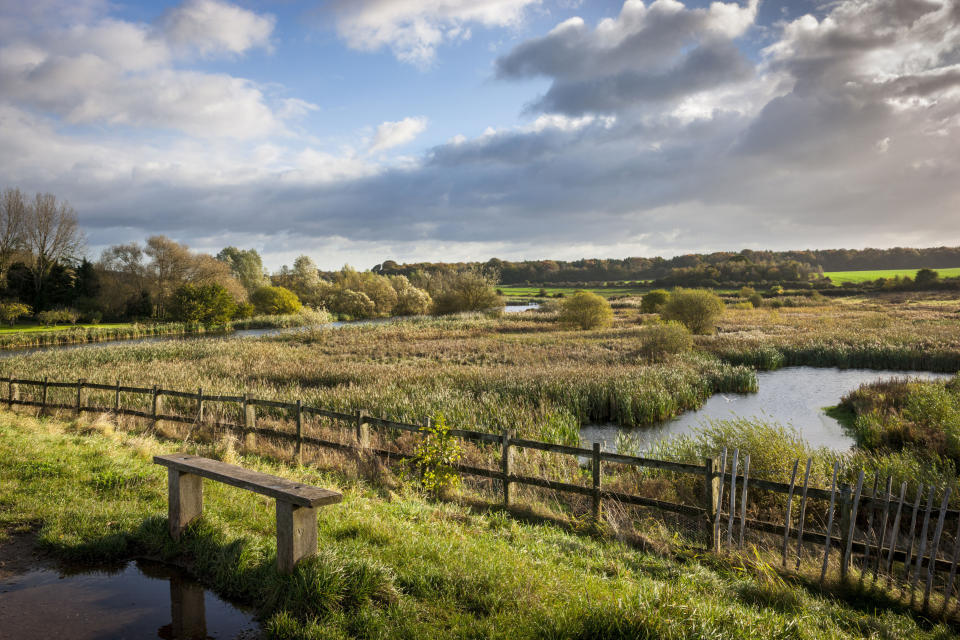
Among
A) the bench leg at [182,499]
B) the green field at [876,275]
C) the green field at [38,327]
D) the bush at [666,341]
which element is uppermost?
the green field at [876,275]

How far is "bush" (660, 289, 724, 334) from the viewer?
35.5m

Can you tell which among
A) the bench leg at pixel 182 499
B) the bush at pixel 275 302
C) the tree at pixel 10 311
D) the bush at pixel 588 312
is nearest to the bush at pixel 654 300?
the bush at pixel 588 312

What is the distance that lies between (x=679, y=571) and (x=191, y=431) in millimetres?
10625

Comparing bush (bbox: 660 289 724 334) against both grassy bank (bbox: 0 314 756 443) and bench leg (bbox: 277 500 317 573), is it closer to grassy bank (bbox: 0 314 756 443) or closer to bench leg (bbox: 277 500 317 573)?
grassy bank (bbox: 0 314 756 443)

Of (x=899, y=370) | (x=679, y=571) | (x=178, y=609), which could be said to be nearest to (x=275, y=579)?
(x=178, y=609)

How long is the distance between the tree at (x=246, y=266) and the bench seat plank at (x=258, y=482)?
68.8 metres

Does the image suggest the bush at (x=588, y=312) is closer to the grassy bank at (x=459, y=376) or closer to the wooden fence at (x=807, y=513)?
the grassy bank at (x=459, y=376)

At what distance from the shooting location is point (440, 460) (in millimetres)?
7953

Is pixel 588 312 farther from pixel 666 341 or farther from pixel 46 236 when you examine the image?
pixel 46 236

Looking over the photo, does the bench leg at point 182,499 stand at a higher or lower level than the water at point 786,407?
higher

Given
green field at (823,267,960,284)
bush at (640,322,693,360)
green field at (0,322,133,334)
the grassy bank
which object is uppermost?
green field at (823,267,960,284)

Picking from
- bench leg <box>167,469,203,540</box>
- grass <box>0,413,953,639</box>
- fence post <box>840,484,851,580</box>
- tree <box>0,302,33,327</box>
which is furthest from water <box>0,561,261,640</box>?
tree <box>0,302,33,327</box>

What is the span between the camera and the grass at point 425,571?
3.71 meters

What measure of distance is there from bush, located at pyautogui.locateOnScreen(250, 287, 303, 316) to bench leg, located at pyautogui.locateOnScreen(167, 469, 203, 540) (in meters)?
63.9
